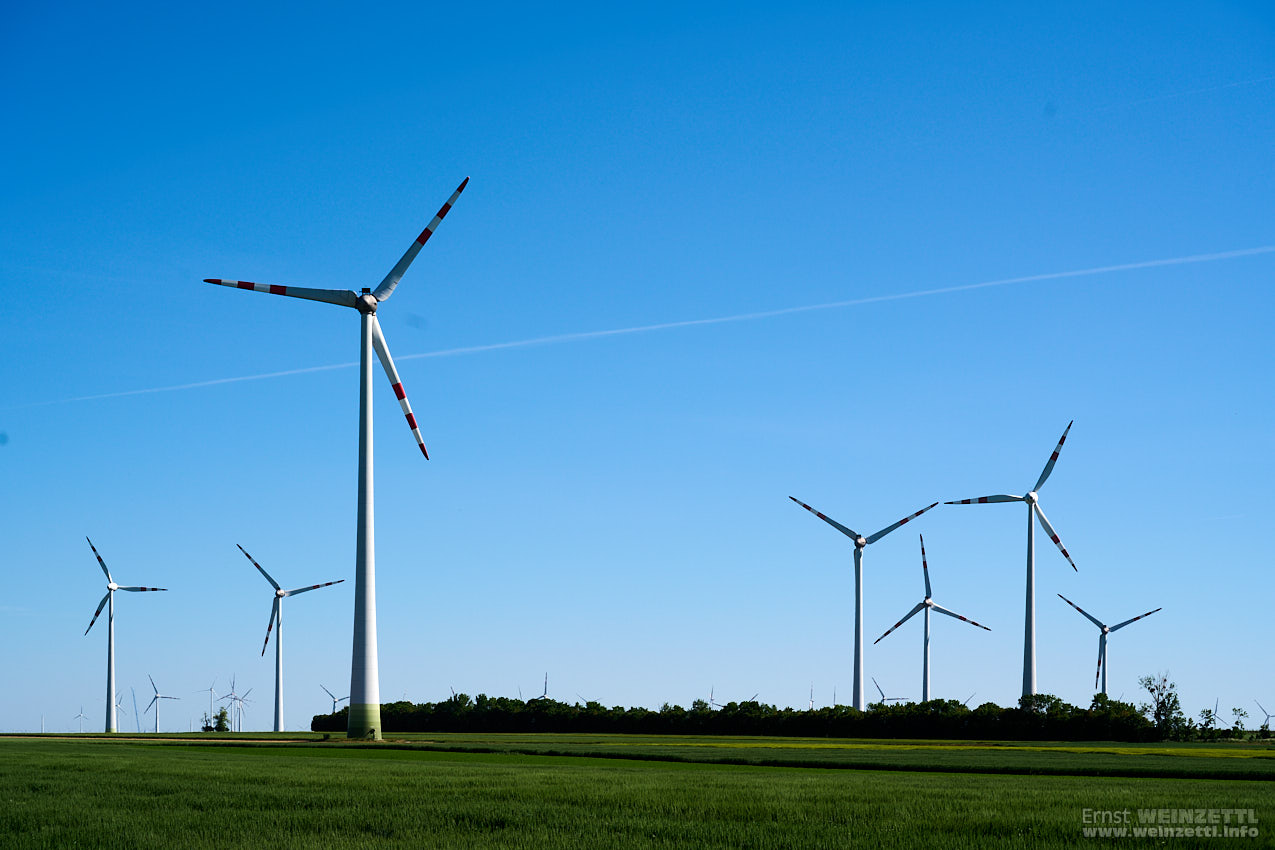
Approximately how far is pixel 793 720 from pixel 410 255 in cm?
5991

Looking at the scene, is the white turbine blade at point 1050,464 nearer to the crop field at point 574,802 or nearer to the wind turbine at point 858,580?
the wind turbine at point 858,580

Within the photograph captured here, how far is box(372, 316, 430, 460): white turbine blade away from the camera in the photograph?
279 feet

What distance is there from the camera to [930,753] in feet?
215

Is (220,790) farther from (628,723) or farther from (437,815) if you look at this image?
(628,723)

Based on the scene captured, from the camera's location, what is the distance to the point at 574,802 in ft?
102

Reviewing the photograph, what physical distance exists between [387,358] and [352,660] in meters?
22.7

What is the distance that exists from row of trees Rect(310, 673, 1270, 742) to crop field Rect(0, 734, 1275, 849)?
4781cm

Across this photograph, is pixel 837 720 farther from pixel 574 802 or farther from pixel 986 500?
pixel 574 802

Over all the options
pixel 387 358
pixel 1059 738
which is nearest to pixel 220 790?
pixel 387 358

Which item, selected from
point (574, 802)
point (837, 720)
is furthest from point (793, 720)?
point (574, 802)

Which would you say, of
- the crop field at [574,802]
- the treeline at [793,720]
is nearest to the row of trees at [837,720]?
the treeline at [793,720]

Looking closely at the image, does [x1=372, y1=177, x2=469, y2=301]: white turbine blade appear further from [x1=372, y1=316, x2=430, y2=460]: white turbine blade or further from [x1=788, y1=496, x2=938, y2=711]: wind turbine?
[x1=788, y1=496, x2=938, y2=711]: wind turbine

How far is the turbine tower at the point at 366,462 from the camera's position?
257 ft

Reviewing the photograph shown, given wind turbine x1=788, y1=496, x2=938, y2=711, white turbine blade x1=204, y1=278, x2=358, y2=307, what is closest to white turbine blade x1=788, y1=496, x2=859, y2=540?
wind turbine x1=788, y1=496, x2=938, y2=711
